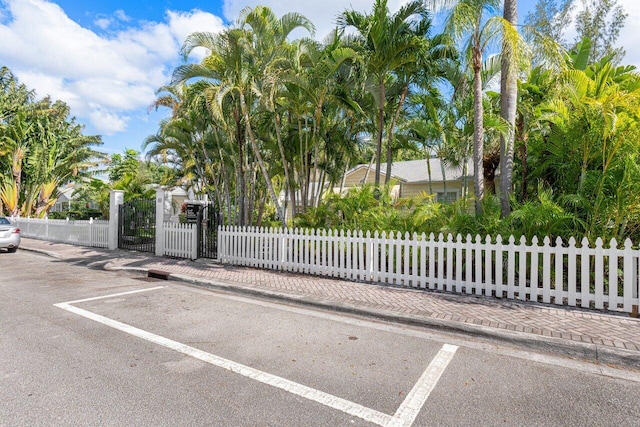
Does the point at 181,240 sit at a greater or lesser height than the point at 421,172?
lesser

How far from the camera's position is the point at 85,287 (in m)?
7.30

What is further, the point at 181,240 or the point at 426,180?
the point at 426,180

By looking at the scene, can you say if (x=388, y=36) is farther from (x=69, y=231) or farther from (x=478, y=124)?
(x=69, y=231)

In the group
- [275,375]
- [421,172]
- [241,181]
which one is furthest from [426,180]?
[275,375]

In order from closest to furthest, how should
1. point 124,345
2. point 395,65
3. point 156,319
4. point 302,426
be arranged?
point 302,426 → point 124,345 → point 156,319 → point 395,65

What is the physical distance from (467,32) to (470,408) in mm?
7373

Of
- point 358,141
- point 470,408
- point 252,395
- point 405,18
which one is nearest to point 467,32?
point 405,18

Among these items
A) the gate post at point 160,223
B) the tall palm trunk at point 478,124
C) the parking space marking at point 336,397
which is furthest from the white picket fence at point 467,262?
the gate post at point 160,223

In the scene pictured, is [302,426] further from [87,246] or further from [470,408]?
[87,246]

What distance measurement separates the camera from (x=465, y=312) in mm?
5242

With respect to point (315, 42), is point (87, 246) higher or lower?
lower

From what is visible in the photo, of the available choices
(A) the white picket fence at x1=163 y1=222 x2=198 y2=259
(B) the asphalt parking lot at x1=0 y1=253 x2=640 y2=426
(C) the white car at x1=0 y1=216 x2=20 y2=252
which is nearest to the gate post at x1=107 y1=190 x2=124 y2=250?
(A) the white picket fence at x1=163 y1=222 x2=198 y2=259

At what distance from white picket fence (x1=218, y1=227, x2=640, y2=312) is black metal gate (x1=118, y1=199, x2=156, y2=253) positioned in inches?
162

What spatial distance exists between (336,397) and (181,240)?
353 inches
